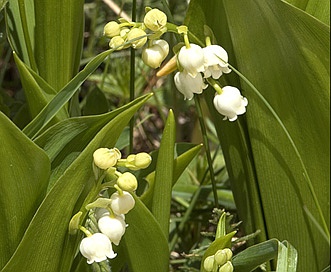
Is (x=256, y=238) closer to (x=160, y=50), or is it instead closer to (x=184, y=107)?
(x=160, y=50)

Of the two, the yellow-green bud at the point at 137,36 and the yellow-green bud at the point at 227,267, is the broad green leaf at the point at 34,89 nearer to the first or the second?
the yellow-green bud at the point at 137,36

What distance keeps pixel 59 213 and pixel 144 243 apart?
5.8 inches

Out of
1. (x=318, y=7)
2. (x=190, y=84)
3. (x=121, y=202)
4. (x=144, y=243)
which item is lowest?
(x=144, y=243)

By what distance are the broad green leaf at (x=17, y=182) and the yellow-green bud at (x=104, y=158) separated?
0.09 metres

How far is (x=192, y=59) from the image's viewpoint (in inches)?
36.3

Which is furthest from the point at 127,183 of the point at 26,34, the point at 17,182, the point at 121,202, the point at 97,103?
the point at 97,103

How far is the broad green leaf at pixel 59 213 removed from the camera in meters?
0.89

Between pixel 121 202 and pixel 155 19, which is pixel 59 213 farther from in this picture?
pixel 155 19

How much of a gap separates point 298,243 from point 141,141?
1.08 metres

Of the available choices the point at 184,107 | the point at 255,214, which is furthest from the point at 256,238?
the point at 184,107

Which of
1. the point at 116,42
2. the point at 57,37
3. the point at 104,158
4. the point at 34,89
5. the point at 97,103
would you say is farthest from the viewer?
the point at 97,103

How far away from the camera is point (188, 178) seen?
64.6 inches

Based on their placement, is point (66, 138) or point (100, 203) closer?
point (100, 203)

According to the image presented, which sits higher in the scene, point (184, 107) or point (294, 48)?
point (294, 48)
